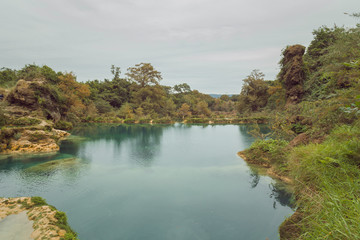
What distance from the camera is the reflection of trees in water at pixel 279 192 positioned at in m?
6.11

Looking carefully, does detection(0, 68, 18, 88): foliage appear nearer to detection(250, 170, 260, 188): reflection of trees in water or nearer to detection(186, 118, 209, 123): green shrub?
detection(186, 118, 209, 123): green shrub

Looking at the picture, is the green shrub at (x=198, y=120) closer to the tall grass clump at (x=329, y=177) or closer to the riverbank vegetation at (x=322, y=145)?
the riverbank vegetation at (x=322, y=145)

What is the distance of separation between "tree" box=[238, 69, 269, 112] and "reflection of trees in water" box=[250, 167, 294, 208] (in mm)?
25297

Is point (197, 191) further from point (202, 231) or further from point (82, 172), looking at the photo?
point (82, 172)

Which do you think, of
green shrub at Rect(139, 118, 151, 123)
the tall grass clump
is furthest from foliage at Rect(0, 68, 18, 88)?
the tall grass clump

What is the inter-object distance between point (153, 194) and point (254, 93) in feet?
96.0

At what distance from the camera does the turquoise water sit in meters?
4.80

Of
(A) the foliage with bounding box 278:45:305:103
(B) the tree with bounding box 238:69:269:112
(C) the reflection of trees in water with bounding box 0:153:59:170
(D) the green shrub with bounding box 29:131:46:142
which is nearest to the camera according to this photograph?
(C) the reflection of trees in water with bounding box 0:153:59:170

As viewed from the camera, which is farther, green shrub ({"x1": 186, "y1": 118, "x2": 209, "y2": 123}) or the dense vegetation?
green shrub ({"x1": 186, "y1": 118, "x2": 209, "y2": 123})

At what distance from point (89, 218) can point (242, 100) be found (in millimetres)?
31218

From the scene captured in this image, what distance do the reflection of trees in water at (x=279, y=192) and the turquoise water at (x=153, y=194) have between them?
0.03 meters

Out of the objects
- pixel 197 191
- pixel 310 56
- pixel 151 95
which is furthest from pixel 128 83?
pixel 197 191

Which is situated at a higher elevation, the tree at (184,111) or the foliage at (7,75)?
the foliage at (7,75)

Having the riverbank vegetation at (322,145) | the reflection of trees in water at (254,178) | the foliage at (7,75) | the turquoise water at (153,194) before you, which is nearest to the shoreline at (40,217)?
the turquoise water at (153,194)
